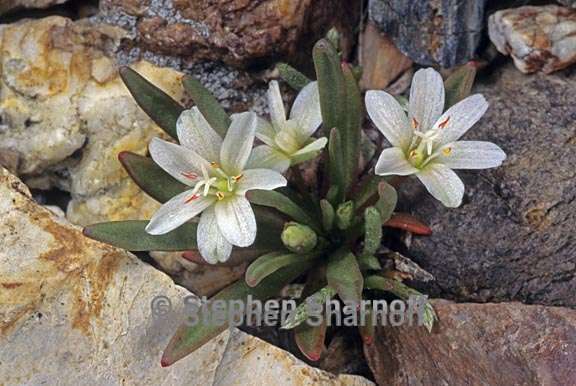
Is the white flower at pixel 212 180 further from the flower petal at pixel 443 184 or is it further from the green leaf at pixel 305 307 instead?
the flower petal at pixel 443 184

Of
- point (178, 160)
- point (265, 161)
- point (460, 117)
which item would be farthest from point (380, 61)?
point (178, 160)

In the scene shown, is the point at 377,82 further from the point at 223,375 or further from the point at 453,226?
the point at 223,375

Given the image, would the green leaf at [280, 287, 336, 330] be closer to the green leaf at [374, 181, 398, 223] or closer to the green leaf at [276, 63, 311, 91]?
the green leaf at [374, 181, 398, 223]

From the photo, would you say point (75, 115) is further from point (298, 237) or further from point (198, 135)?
point (298, 237)

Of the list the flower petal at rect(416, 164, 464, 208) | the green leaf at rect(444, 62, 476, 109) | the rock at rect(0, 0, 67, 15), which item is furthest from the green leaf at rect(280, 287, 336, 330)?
the rock at rect(0, 0, 67, 15)

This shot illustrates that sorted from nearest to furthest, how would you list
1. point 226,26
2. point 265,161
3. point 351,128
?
point 265,161 < point 351,128 < point 226,26

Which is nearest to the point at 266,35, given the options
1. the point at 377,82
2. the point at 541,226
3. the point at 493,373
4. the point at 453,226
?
the point at 377,82

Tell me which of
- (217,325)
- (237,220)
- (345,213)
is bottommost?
(217,325)
